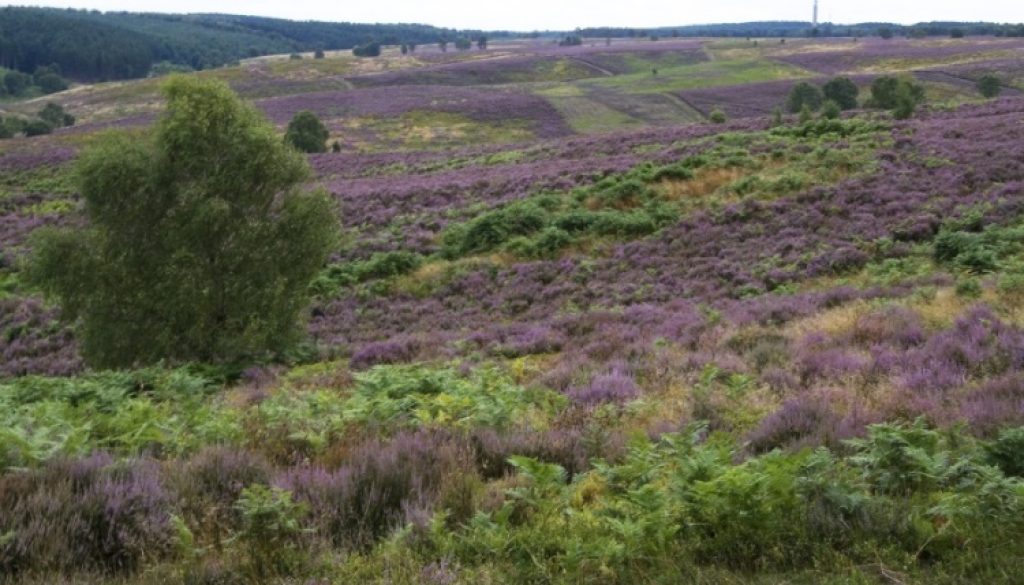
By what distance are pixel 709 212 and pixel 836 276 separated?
766cm

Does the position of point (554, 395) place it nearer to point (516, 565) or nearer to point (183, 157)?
point (516, 565)

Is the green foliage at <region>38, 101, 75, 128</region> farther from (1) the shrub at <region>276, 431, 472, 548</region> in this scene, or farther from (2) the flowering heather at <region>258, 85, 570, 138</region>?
(1) the shrub at <region>276, 431, 472, 548</region>

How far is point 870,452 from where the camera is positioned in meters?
5.29

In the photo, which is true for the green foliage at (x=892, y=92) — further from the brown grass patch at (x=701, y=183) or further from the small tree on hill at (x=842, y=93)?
the brown grass patch at (x=701, y=183)

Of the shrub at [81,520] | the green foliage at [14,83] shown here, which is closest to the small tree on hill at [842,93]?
the shrub at [81,520]

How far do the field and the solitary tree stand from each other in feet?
4.16

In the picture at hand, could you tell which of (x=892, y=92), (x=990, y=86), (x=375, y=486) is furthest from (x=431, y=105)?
(x=375, y=486)

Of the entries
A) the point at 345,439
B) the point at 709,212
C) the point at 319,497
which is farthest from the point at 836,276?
the point at 319,497

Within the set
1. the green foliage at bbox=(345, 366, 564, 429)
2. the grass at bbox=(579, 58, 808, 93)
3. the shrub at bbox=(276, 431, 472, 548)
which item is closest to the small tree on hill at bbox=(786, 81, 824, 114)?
the grass at bbox=(579, 58, 808, 93)

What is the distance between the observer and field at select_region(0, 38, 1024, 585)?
13.6ft

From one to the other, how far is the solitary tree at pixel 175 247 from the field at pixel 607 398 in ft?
4.16

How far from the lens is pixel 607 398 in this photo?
8.77m

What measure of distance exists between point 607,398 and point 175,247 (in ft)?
37.3

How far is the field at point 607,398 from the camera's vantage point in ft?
13.6
